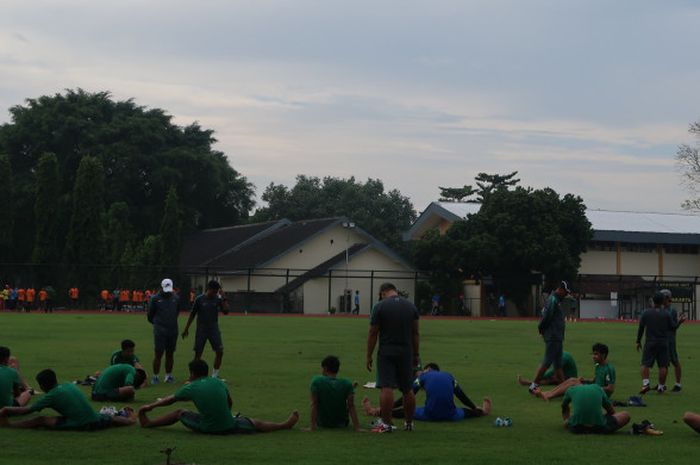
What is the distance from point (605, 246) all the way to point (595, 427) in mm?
69896

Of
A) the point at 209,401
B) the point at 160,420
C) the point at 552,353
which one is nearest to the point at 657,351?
the point at 552,353

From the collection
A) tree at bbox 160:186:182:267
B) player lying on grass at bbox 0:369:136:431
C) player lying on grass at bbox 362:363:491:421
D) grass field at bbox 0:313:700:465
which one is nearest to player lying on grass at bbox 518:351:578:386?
grass field at bbox 0:313:700:465

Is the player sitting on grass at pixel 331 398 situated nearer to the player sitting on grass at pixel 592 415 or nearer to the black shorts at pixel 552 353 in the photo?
the player sitting on grass at pixel 592 415

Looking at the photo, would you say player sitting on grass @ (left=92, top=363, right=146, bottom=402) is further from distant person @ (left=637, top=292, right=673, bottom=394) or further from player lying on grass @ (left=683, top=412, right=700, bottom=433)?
distant person @ (left=637, top=292, right=673, bottom=394)

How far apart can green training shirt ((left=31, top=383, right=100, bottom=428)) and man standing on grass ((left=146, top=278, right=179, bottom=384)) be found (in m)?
6.68

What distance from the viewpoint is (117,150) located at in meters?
92.8

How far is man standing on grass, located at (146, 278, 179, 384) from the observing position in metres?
20.8

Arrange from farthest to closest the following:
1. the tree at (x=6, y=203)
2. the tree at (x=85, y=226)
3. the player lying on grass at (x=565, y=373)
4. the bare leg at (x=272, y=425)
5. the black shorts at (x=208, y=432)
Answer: the tree at (x=6, y=203) → the tree at (x=85, y=226) → the player lying on grass at (x=565, y=373) → the bare leg at (x=272, y=425) → the black shorts at (x=208, y=432)

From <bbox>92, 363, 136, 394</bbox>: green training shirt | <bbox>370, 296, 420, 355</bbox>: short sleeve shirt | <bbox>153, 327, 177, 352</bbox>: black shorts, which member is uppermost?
<bbox>370, 296, 420, 355</bbox>: short sleeve shirt

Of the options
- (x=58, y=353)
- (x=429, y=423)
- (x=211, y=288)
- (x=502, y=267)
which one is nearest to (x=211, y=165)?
(x=502, y=267)

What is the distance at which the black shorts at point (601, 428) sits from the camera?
14.4 metres

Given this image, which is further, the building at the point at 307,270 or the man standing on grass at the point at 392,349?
the building at the point at 307,270

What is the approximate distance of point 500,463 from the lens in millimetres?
12109

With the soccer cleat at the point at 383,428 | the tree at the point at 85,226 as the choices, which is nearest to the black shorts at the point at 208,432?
the soccer cleat at the point at 383,428
